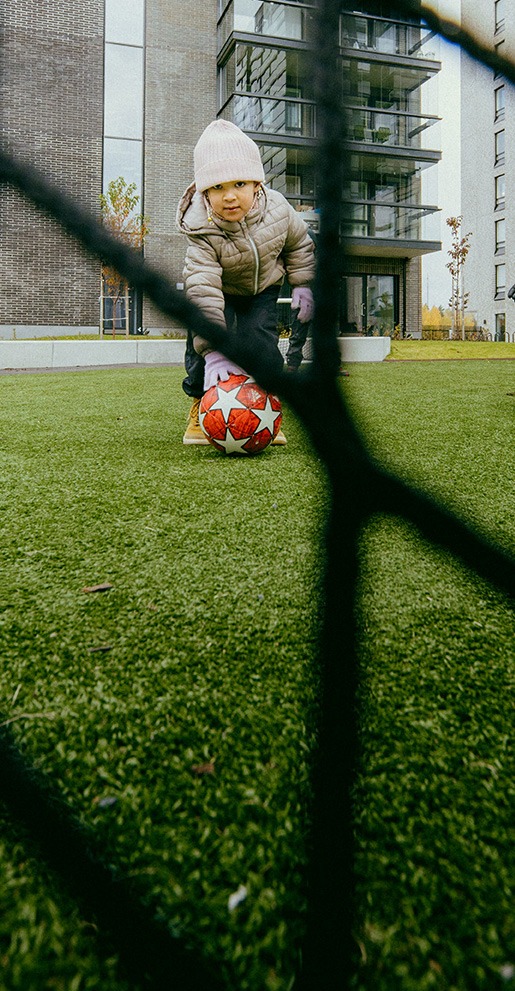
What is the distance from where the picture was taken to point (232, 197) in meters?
1.98

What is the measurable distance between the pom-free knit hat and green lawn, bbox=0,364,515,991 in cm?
94

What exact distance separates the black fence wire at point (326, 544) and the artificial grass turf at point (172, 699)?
2cm

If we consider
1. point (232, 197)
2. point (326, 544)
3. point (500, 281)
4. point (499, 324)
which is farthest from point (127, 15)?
point (499, 324)

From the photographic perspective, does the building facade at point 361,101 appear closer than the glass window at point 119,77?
Yes

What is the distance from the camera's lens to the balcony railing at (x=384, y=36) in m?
0.43

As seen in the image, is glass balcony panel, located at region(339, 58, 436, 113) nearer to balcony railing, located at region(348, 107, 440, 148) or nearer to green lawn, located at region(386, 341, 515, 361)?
balcony railing, located at region(348, 107, 440, 148)

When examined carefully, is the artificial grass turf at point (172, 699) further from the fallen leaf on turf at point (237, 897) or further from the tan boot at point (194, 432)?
the tan boot at point (194, 432)

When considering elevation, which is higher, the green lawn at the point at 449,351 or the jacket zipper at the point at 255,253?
the green lawn at the point at 449,351

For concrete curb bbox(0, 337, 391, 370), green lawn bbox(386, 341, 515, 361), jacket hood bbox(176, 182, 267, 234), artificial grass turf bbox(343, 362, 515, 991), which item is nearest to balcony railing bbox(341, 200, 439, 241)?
artificial grass turf bbox(343, 362, 515, 991)

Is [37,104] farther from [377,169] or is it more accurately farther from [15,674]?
[15,674]

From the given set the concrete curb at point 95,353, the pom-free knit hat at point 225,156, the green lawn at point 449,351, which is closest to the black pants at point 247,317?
the pom-free knit hat at point 225,156

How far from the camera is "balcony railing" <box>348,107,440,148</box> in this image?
17.2 inches

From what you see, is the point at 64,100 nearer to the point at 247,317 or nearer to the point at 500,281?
the point at 247,317

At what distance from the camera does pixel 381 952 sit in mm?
532
